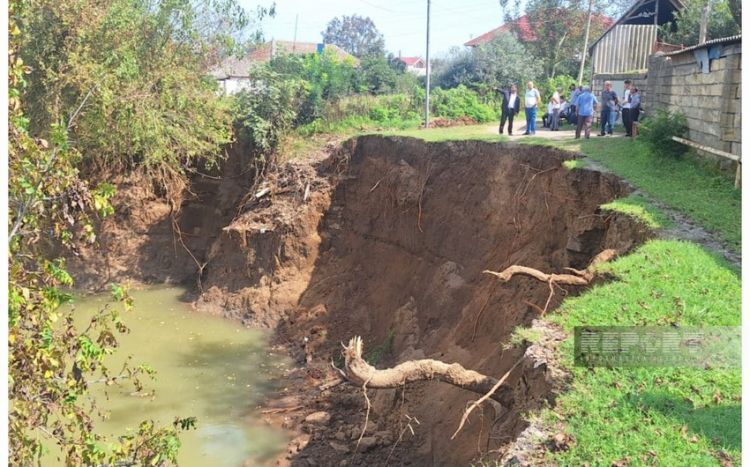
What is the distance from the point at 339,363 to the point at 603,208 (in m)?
6.23

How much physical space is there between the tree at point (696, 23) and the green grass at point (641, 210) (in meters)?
16.4

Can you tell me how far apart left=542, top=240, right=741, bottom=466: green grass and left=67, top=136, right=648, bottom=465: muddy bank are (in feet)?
1.81

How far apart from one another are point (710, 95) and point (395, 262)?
7154 millimetres

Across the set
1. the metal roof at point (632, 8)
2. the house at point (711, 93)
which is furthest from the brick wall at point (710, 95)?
the metal roof at point (632, 8)

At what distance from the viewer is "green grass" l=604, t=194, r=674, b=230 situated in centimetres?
958

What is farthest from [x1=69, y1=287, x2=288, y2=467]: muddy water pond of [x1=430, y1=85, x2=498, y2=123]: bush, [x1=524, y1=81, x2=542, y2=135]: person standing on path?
[x1=430, y1=85, x2=498, y2=123]: bush

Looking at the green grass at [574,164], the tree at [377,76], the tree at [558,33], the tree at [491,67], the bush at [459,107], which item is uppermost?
the tree at [558,33]

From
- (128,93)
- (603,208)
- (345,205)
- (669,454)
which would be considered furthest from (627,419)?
(128,93)

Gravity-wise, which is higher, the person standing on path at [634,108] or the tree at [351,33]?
the tree at [351,33]

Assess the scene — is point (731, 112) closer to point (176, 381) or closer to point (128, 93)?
point (176, 381)

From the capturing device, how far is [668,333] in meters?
6.74

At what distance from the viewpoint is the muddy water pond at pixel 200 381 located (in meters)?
11.5

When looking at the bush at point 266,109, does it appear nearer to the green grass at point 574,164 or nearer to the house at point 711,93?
the green grass at point 574,164

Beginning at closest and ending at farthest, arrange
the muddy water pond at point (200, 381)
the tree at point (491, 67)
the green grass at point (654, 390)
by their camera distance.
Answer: the green grass at point (654, 390) → the muddy water pond at point (200, 381) → the tree at point (491, 67)
